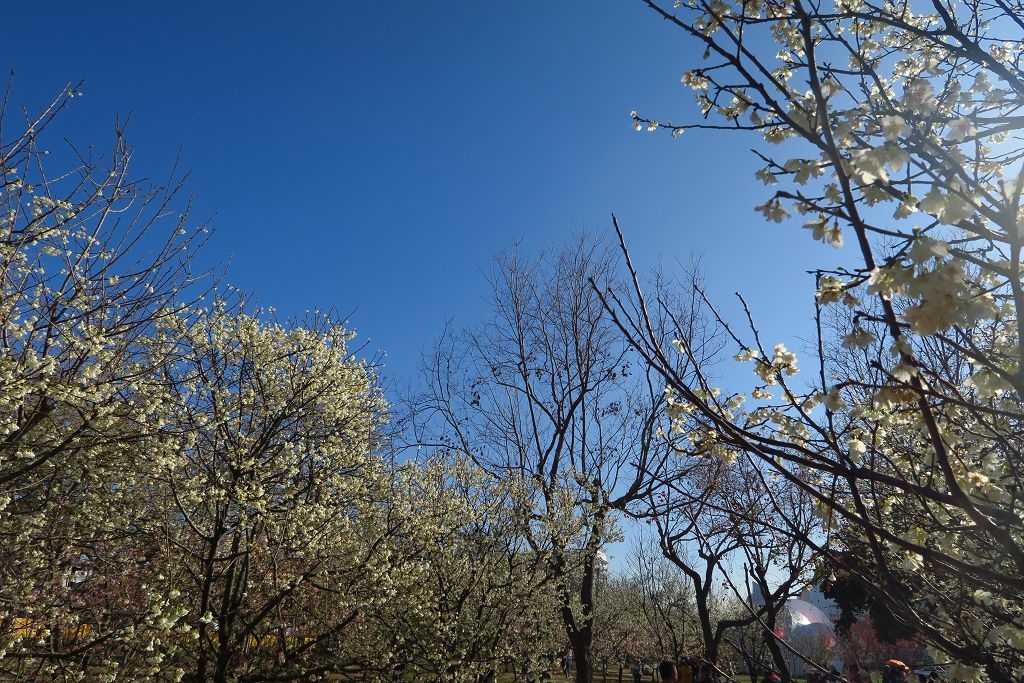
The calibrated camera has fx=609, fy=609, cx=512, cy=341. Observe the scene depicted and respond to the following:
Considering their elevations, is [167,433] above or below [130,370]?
below

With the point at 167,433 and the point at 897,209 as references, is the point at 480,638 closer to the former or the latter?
Result: the point at 167,433

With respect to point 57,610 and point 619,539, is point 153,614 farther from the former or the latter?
point 619,539

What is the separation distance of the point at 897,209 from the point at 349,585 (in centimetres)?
645

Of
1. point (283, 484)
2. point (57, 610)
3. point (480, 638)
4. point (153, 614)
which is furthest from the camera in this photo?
point (480, 638)

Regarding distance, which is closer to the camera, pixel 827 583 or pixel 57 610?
pixel 827 583

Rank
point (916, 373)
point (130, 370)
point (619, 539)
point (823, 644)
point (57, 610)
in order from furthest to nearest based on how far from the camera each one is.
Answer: point (823, 644) < point (619, 539) < point (130, 370) < point (57, 610) < point (916, 373)

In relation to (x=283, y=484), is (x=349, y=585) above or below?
below

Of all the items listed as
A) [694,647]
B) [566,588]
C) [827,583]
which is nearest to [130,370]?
[827,583]

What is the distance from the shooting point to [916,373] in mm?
1417

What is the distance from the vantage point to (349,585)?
6.66 m

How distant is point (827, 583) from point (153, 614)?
4.31 metres

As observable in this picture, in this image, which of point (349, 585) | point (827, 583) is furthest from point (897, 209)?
point (349, 585)

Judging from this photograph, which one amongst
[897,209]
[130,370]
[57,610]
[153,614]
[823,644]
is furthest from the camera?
[823,644]

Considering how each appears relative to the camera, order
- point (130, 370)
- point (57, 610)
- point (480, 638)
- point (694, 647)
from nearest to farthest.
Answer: point (57, 610) < point (130, 370) < point (480, 638) < point (694, 647)
